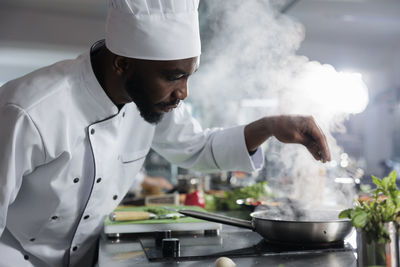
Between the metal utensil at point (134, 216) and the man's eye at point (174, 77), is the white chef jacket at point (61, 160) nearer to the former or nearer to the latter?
the metal utensil at point (134, 216)

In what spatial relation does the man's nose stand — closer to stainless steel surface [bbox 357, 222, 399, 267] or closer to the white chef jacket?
the white chef jacket

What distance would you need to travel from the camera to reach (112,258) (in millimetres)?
1308

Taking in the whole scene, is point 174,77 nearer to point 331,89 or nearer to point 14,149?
point 14,149

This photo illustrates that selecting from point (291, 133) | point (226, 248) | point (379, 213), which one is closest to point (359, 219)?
point (379, 213)

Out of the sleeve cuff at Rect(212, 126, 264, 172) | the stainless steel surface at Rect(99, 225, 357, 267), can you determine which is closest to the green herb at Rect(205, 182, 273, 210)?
the sleeve cuff at Rect(212, 126, 264, 172)

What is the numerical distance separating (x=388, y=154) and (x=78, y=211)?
647 cm

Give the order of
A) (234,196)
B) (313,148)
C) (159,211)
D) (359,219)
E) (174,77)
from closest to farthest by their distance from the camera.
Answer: (359,219) → (174,77) → (313,148) → (159,211) → (234,196)

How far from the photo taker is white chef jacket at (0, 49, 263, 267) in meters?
1.35

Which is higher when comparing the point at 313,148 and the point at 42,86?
the point at 42,86

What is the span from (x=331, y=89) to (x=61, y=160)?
1.11 m

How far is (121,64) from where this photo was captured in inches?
58.4

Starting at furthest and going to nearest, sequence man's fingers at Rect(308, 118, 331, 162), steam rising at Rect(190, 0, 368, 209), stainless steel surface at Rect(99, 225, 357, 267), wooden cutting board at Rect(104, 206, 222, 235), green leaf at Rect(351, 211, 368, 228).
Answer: steam rising at Rect(190, 0, 368, 209)
wooden cutting board at Rect(104, 206, 222, 235)
man's fingers at Rect(308, 118, 331, 162)
stainless steel surface at Rect(99, 225, 357, 267)
green leaf at Rect(351, 211, 368, 228)

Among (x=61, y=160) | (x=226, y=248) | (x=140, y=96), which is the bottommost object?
(x=226, y=248)

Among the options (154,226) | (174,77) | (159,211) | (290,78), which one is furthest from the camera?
(290,78)
